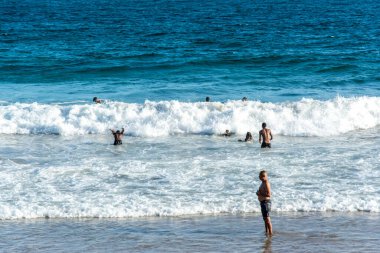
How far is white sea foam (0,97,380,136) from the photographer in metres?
26.0

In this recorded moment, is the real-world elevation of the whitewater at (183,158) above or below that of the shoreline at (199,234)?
above

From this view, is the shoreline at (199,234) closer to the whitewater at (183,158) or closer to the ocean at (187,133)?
the ocean at (187,133)

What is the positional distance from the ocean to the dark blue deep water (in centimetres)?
14

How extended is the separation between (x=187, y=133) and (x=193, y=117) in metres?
1.15

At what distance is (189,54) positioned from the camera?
40688 mm

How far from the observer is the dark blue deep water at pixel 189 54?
32.4m

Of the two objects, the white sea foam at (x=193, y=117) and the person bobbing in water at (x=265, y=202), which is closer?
the person bobbing in water at (x=265, y=202)

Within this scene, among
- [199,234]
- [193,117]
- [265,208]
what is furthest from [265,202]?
[193,117]

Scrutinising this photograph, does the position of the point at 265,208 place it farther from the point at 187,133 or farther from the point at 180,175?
the point at 187,133

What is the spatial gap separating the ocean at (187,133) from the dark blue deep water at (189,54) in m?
0.14

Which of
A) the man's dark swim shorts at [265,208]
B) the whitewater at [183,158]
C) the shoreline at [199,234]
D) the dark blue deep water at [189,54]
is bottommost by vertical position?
the shoreline at [199,234]

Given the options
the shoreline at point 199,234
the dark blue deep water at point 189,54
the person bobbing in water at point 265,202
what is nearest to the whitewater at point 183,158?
the shoreline at point 199,234

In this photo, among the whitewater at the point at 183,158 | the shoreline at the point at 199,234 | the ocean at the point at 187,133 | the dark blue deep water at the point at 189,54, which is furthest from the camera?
the dark blue deep water at the point at 189,54

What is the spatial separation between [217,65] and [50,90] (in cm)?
944
